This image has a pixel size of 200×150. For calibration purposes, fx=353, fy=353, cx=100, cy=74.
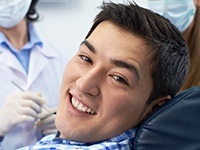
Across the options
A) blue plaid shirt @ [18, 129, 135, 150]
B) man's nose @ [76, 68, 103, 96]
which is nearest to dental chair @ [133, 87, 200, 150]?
blue plaid shirt @ [18, 129, 135, 150]

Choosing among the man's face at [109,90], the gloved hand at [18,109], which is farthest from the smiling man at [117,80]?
the gloved hand at [18,109]

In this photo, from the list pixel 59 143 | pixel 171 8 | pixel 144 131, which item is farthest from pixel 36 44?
pixel 144 131

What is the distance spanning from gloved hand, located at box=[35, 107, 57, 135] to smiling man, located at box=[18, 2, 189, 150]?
17.7 inches

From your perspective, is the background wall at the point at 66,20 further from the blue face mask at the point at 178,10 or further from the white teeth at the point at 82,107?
the white teeth at the point at 82,107

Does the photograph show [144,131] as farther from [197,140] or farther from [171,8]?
[171,8]

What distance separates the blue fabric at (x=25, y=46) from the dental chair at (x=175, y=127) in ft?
2.80

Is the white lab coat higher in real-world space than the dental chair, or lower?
lower

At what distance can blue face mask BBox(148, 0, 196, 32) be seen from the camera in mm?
1595

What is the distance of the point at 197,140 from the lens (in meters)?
0.84

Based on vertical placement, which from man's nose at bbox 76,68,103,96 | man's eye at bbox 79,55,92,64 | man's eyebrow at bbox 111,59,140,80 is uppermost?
man's eyebrow at bbox 111,59,140,80

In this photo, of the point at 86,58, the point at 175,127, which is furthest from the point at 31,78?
the point at 175,127

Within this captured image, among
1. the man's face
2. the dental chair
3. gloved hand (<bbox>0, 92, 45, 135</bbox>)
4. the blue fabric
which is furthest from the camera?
the blue fabric

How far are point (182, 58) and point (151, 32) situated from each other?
13 cm

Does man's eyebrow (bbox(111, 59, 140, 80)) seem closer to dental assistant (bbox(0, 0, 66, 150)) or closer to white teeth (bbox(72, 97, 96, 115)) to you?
white teeth (bbox(72, 97, 96, 115))
